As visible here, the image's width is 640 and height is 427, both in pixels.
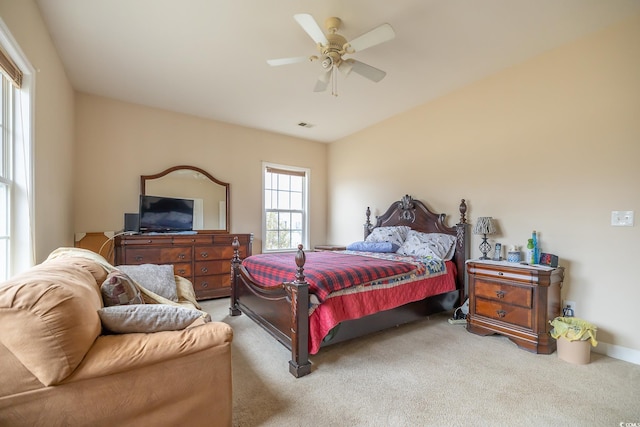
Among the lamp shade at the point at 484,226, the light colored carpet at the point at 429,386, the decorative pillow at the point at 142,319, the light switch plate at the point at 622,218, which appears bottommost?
the light colored carpet at the point at 429,386

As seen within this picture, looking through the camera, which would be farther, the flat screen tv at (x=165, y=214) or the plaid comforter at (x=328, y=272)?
the flat screen tv at (x=165, y=214)

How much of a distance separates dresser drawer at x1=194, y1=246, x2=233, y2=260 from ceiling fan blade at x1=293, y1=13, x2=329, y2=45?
3.06m

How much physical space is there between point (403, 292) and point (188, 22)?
305cm

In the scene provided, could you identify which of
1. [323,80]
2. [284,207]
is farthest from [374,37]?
[284,207]

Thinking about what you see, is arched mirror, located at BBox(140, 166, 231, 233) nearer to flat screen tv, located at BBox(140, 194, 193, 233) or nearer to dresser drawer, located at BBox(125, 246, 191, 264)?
flat screen tv, located at BBox(140, 194, 193, 233)

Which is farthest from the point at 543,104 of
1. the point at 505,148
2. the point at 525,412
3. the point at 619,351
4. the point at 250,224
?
the point at 250,224

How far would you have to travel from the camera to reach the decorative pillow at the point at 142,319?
134 cm

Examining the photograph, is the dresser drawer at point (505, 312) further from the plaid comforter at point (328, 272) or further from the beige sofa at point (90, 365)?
the beige sofa at point (90, 365)

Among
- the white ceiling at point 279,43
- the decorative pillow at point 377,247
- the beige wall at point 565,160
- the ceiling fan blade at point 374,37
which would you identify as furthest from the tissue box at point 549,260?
the ceiling fan blade at point 374,37

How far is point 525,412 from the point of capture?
1.73 metres

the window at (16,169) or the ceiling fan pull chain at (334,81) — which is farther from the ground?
the ceiling fan pull chain at (334,81)

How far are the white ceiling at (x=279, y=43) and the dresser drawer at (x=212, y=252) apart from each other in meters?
2.01

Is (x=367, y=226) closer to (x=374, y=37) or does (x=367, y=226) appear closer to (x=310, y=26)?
(x=374, y=37)

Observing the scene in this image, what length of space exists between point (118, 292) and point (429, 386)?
204 centimetres
